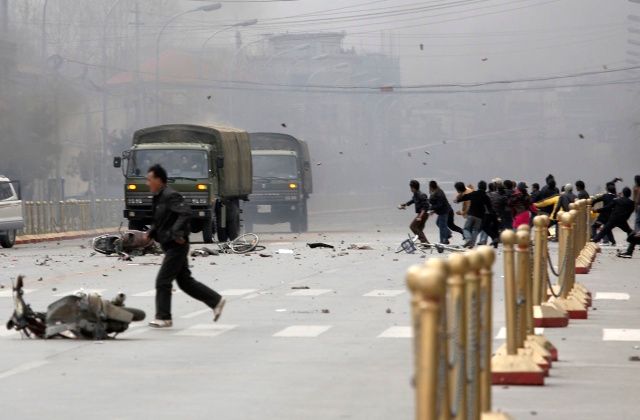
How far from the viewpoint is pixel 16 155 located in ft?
209

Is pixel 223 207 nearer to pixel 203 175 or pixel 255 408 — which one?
pixel 203 175

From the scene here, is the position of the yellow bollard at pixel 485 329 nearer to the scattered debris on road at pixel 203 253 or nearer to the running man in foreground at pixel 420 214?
the scattered debris on road at pixel 203 253

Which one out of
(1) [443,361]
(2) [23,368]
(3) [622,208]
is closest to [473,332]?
(1) [443,361]

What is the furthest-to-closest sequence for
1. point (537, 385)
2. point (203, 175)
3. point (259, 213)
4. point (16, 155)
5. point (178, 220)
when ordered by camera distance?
point (16, 155), point (259, 213), point (203, 175), point (178, 220), point (537, 385)

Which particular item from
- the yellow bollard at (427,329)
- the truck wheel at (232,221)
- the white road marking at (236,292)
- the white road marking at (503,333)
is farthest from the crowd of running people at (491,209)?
the yellow bollard at (427,329)

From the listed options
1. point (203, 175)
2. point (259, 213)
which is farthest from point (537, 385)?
point (259, 213)

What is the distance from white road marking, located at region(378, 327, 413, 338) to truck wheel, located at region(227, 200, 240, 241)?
87.6 ft

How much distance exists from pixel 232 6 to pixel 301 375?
7975cm

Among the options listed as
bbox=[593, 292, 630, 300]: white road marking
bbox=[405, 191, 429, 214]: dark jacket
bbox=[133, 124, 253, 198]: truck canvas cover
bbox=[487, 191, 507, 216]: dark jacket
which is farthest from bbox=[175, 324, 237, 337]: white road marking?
bbox=[133, 124, 253, 198]: truck canvas cover

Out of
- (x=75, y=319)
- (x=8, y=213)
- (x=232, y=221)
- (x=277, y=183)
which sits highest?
(x=277, y=183)

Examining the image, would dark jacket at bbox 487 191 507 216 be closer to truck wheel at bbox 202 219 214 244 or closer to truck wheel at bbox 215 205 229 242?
truck wheel at bbox 202 219 214 244

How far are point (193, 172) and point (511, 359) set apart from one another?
28828mm

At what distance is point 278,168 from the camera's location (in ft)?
171

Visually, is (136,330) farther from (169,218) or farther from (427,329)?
(427,329)
